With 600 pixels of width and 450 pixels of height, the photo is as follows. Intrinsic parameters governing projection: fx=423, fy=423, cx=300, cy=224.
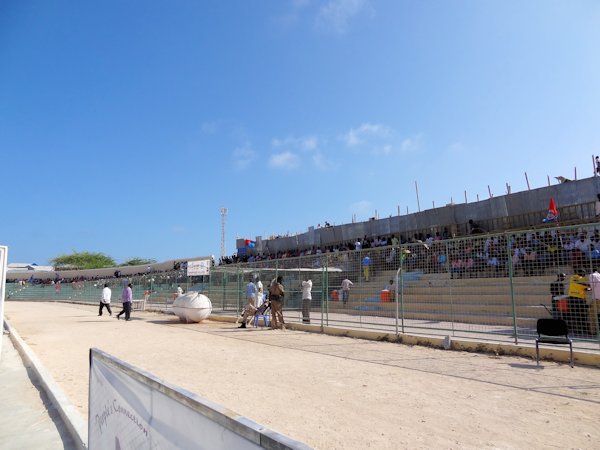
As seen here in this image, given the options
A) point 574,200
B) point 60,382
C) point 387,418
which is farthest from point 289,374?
point 574,200

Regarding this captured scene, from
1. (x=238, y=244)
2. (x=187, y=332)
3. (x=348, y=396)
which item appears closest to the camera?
(x=348, y=396)

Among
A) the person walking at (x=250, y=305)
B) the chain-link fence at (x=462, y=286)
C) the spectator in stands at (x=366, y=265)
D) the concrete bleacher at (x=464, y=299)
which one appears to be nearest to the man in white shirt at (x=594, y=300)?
the chain-link fence at (x=462, y=286)

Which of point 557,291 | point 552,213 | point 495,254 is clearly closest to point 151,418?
point 557,291

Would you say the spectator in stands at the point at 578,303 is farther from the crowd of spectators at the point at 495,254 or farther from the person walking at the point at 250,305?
the person walking at the point at 250,305

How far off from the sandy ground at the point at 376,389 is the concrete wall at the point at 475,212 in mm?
14777

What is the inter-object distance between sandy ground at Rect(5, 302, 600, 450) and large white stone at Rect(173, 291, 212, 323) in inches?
221

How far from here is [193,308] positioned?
17328mm

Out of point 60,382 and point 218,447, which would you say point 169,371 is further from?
point 218,447

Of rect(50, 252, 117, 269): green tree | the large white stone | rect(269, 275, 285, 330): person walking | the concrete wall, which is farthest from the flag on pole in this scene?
rect(50, 252, 117, 269): green tree

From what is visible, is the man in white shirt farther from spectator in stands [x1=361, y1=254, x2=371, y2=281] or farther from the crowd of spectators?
spectator in stands [x1=361, y1=254, x2=371, y2=281]

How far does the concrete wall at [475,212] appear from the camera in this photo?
20.1 m

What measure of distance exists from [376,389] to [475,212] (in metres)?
20.1

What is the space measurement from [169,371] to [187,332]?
682 centimetres

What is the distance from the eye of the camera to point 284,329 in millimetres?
15008
